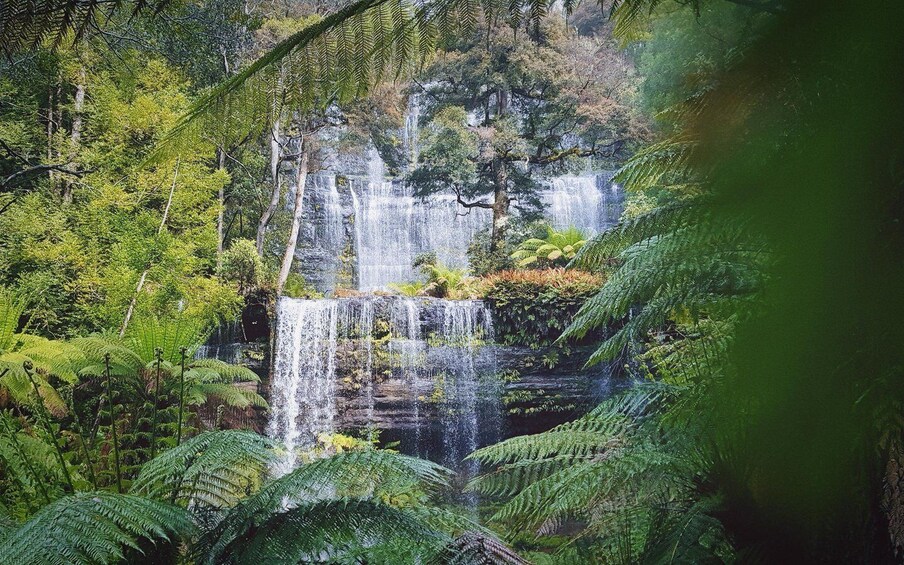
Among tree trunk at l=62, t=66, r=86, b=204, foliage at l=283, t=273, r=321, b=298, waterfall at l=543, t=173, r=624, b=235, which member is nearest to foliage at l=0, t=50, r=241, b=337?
A: tree trunk at l=62, t=66, r=86, b=204

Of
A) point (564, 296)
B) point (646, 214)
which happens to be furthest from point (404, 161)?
point (646, 214)

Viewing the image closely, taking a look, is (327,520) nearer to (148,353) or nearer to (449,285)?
(148,353)

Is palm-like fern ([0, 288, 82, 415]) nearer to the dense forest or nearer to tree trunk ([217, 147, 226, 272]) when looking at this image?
the dense forest

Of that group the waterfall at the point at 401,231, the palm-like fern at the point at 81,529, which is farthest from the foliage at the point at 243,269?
the palm-like fern at the point at 81,529

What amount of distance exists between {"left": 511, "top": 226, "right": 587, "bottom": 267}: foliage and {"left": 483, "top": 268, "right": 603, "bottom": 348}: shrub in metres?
1.06

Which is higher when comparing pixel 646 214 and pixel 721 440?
pixel 646 214

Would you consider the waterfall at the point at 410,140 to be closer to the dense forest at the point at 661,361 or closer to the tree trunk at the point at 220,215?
the tree trunk at the point at 220,215

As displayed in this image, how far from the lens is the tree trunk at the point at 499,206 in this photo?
31.9ft

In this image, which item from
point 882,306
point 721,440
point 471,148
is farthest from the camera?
point 471,148

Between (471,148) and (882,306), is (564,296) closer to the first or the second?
(471,148)

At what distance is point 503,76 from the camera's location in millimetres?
9586

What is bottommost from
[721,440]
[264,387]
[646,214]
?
[264,387]

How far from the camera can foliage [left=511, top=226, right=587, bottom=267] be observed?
8.87m

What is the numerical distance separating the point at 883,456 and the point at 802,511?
0.21 metres
